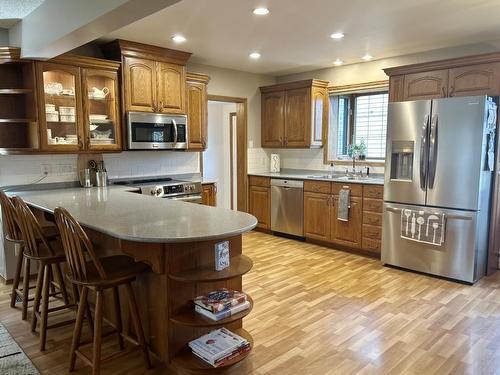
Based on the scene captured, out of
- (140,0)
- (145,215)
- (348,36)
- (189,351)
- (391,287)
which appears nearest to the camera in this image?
(140,0)

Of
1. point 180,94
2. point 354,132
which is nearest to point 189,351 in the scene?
point 180,94

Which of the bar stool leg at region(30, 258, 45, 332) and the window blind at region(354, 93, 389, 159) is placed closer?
the bar stool leg at region(30, 258, 45, 332)

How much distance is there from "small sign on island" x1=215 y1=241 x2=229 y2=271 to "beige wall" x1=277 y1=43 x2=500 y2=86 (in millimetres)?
3791

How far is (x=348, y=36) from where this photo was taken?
397cm

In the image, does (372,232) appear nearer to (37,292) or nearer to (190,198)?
(190,198)

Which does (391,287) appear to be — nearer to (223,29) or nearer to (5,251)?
(223,29)

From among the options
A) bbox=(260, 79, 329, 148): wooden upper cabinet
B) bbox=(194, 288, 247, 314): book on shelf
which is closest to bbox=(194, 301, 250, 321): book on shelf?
Result: bbox=(194, 288, 247, 314): book on shelf

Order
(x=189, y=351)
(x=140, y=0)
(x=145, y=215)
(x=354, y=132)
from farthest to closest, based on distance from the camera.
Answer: (x=354, y=132)
(x=145, y=215)
(x=189, y=351)
(x=140, y=0)

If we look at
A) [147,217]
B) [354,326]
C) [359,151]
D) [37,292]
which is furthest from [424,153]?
[37,292]

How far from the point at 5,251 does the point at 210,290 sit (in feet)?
8.37

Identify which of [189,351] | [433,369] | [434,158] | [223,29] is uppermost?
[223,29]

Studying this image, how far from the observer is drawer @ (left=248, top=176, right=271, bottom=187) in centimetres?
572

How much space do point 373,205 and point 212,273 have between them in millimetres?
2938

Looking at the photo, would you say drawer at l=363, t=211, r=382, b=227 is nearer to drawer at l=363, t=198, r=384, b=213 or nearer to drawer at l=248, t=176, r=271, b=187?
drawer at l=363, t=198, r=384, b=213
